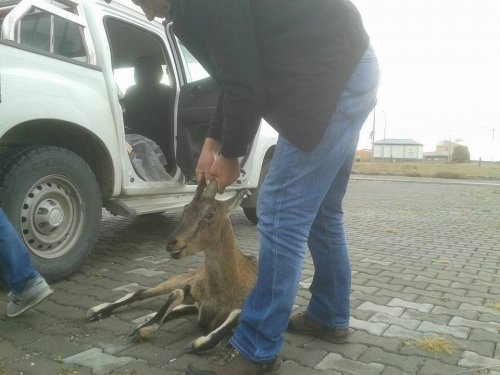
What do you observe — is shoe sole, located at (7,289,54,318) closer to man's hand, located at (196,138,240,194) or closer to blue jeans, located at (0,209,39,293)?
blue jeans, located at (0,209,39,293)

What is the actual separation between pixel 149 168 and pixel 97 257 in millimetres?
1054

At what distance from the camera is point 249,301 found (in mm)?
2324

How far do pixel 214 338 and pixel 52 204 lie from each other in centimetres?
194

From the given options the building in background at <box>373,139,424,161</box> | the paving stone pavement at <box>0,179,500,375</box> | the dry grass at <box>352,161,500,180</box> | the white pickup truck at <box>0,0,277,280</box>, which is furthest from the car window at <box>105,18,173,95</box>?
the building in background at <box>373,139,424,161</box>

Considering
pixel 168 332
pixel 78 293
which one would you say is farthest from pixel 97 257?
pixel 168 332

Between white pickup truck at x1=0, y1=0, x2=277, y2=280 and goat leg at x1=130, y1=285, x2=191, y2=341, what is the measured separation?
1239mm

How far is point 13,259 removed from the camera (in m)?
2.82

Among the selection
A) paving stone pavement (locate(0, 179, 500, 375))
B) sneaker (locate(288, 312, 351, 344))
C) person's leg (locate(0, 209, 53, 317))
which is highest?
person's leg (locate(0, 209, 53, 317))

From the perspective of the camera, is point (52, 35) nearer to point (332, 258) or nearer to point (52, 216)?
point (52, 216)

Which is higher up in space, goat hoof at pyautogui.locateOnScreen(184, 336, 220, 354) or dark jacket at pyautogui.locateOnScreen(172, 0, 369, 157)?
dark jacket at pyautogui.locateOnScreen(172, 0, 369, 157)

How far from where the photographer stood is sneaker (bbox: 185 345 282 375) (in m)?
2.22

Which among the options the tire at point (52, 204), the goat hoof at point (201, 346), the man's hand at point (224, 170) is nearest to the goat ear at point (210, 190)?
the man's hand at point (224, 170)

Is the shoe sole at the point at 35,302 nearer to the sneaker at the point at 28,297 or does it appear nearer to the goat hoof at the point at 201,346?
the sneaker at the point at 28,297

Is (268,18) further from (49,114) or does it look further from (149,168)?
(149,168)
